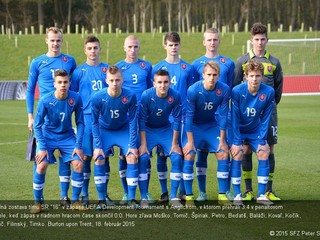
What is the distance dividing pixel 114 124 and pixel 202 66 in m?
1.61

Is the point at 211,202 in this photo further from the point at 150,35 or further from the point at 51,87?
the point at 150,35

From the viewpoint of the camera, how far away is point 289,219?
9180 mm

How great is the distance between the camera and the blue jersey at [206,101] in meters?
10.0

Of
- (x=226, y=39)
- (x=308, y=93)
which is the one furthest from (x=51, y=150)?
(x=226, y=39)

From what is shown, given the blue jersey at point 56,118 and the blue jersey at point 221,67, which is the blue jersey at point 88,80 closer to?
the blue jersey at point 56,118

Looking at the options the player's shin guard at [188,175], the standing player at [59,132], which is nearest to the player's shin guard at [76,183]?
the standing player at [59,132]

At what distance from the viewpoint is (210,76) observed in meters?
9.83

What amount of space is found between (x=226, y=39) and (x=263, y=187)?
1868 inches

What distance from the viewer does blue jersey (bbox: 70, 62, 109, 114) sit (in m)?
10.5

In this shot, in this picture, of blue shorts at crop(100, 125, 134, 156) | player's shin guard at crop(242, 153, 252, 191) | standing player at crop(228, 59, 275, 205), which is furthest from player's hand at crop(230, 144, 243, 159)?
blue shorts at crop(100, 125, 134, 156)

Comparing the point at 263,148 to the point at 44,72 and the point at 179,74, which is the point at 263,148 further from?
the point at 44,72

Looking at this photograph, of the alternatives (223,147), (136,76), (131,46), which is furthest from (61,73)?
(223,147)

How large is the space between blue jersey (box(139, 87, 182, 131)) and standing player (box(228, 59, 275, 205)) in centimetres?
78

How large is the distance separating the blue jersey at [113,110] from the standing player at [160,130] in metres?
0.18
